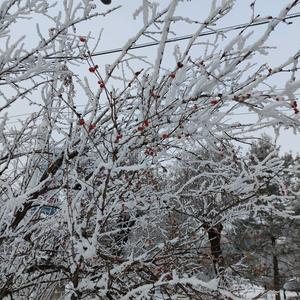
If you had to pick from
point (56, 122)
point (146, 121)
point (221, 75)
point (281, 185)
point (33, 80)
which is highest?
point (33, 80)

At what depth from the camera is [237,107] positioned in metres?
2.18

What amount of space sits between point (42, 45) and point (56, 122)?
29.9 inches

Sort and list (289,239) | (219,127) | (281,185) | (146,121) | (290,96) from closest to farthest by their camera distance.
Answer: (290,96), (146,121), (219,127), (281,185), (289,239)

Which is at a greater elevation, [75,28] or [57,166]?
[75,28]

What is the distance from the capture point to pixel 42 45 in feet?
9.95

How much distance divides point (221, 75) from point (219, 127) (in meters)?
0.34

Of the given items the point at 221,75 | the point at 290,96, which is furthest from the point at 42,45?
the point at 290,96

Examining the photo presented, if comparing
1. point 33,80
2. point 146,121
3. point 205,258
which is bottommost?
point 205,258

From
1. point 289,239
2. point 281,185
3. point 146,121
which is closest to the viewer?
point 146,121

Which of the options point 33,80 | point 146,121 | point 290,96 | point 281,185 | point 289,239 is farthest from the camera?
point 289,239

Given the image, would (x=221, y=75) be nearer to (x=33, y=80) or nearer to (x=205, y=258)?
(x=205, y=258)

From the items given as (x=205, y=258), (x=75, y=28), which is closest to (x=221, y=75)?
(x=205, y=258)

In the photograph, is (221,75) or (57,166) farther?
(57,166)

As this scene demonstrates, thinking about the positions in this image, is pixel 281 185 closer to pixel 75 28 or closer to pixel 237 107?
pixel 237 107
